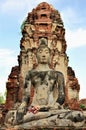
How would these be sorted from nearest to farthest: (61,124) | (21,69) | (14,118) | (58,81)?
(61,124)
(14,118)
(58,81)
(21,69)

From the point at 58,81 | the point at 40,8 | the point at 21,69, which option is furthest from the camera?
the point at 40,8

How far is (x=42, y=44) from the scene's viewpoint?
11.0 meters

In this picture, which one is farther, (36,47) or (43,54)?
(36,47)

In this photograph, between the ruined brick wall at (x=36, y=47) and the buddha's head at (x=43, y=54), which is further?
the ruined brick wall at (x=36, y=47)

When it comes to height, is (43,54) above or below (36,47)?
below

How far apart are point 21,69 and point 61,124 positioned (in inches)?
524

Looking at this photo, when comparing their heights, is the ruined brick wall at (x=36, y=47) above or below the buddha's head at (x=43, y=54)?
above

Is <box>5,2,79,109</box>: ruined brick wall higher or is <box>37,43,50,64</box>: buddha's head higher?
<box>5,2,79,109</box>: ruined brick wall

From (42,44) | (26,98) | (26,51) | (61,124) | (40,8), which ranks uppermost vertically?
(40,8)

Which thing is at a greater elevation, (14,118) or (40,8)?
(40,8)

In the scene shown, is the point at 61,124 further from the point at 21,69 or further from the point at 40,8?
the point at 40,8

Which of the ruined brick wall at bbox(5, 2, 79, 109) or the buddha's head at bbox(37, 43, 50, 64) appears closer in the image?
the buddha's head at bbox(37, 43, 50, 64)

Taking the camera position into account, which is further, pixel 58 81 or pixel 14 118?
pixel 58 81

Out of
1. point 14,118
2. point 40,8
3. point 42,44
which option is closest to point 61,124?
point 14,118
